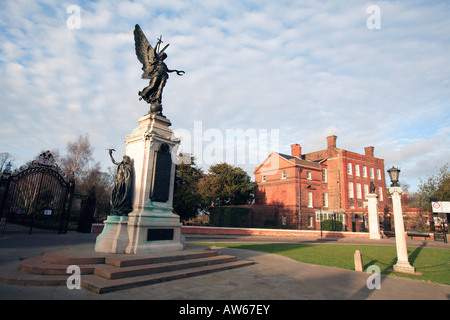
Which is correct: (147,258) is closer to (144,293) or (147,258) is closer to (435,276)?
(144,293)

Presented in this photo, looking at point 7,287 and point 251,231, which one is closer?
point 7,287

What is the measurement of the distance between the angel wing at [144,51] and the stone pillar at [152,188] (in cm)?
222

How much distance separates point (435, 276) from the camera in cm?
820

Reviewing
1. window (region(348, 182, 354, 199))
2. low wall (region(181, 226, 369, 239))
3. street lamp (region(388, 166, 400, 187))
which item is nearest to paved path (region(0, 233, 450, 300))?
street lamp (region(388, 166, 400, 187))

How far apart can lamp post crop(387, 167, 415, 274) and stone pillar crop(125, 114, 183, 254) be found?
8053mm

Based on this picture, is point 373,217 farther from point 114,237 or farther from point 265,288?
point 114,237

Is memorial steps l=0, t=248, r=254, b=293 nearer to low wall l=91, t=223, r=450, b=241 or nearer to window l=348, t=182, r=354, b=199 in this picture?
low wall l=91, t=223, r=450, b=241

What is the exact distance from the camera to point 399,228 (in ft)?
32.0

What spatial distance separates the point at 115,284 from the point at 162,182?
4.50 m

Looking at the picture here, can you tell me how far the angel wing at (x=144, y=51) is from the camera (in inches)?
418

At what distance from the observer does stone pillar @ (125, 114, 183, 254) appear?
8.30 m

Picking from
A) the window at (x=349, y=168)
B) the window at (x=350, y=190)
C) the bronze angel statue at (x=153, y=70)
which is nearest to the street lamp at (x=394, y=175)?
the bronze angel statue at (x=153, y=70)

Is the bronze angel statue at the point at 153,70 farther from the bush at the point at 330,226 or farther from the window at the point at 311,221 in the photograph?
the window at the point at 311,221

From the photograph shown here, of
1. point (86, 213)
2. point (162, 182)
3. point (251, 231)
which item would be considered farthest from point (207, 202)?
point (162, 182)
